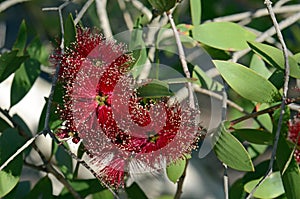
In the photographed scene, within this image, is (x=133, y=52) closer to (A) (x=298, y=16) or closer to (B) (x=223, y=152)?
(B) (x=223, y=152)

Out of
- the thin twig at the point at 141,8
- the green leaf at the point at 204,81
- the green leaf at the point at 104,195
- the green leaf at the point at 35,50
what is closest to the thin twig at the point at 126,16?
the thin twig at the point at 141,8

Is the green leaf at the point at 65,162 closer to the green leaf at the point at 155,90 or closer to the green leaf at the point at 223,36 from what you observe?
the green leaf at the point at 223,36

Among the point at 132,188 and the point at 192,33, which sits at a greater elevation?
the point at 192,33

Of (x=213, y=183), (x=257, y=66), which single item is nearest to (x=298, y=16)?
(x=257, y=66)

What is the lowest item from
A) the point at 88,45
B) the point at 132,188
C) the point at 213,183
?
the point at 213,183

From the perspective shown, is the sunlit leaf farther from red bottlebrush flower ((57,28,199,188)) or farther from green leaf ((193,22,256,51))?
green leaf ((193,22,256,51))

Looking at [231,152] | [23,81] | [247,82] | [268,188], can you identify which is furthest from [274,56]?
[23,81]

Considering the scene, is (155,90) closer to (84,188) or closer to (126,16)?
(84,188)
